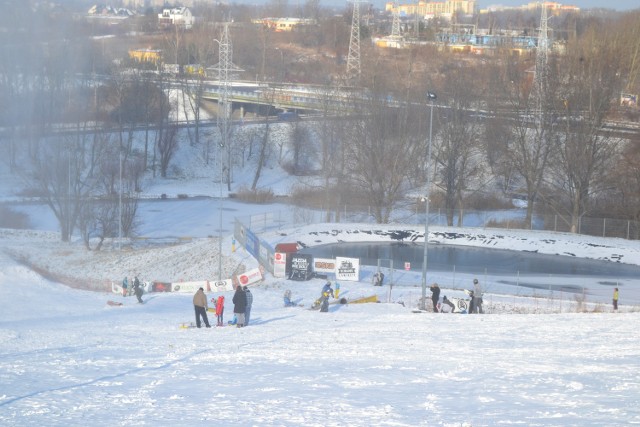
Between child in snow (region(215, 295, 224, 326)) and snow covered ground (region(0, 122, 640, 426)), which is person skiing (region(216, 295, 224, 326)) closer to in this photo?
child in snow (region(215, 295, 224, 326))

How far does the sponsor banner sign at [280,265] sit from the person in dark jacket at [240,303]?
26.9 ft

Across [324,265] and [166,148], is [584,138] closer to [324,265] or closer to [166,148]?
[324,265]

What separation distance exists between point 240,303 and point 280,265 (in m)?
8.54

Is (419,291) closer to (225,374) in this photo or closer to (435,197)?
(225,374)

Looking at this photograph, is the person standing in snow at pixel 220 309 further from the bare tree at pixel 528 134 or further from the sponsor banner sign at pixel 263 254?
the bare tree at pixel 528 134

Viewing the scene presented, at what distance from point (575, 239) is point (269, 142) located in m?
29.3

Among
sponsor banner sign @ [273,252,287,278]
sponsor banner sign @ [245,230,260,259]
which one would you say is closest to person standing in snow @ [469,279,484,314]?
sponsor banner sign @ [273,252,287,278]

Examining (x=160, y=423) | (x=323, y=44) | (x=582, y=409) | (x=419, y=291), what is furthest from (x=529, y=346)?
(x=323, y=44)

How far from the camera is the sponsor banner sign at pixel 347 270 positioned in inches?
998

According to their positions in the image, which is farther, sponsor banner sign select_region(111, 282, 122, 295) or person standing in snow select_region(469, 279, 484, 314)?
sponsor banner sign select_region(111, 282, 122, 295)

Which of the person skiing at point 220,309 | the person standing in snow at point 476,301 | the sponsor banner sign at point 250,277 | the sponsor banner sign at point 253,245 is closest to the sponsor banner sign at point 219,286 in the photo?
the sponsor banner sign at point 250,277

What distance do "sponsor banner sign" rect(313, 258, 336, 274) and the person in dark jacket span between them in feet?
28.1

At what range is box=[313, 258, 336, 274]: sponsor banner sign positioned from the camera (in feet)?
83.6

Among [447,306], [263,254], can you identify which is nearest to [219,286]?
[263,254]
